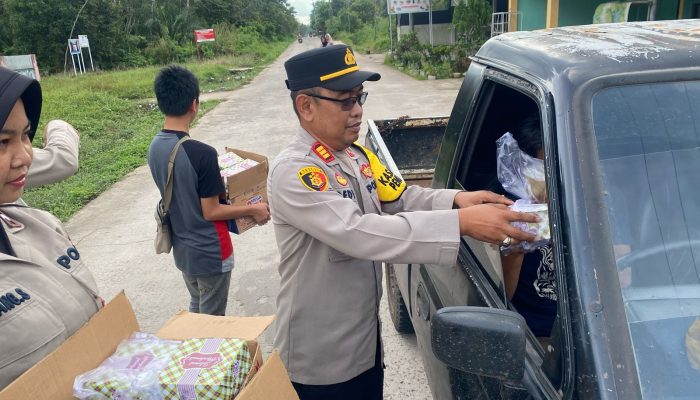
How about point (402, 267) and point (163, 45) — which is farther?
point (163, 45)

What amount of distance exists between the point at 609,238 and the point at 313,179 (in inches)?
34.3

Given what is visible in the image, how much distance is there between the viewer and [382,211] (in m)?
2.04

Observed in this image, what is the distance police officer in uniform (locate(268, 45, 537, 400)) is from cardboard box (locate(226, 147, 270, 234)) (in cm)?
109

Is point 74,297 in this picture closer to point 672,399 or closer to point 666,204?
point 672,399

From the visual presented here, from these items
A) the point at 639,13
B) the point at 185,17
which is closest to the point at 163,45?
the point at 185,17

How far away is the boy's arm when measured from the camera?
2.75 metres

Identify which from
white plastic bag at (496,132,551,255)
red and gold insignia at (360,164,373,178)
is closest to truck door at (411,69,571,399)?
white plastic bag at (496,132,551,255)

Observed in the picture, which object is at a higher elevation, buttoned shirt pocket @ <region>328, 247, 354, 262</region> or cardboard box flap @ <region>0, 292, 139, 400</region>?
cardboard box flap @ <region>0, 292, 139, 400</region>

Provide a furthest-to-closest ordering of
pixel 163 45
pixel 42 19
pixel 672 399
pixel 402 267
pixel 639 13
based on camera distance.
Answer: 1. pixel 163 45
2. pixel 42 19
3. pixel 639 13
4. pixel 402 267
5. pixel 672 399

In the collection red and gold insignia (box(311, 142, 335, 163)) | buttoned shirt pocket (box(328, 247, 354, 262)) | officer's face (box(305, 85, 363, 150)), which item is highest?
officer's face (box(305, 85, 363, 150))

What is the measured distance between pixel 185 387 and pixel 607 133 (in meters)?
1.18

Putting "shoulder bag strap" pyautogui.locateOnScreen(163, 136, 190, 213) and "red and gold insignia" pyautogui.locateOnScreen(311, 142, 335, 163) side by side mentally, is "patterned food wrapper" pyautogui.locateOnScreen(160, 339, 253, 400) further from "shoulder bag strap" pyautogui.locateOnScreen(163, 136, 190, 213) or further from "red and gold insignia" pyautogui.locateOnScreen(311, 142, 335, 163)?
"shoulder bag strap" pyautogui.locateOnScreen(163, 136, 190, 213)

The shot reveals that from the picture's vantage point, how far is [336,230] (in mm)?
1620

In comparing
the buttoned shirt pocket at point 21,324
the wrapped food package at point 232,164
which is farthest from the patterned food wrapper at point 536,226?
the wrapped food package at point 232,164
